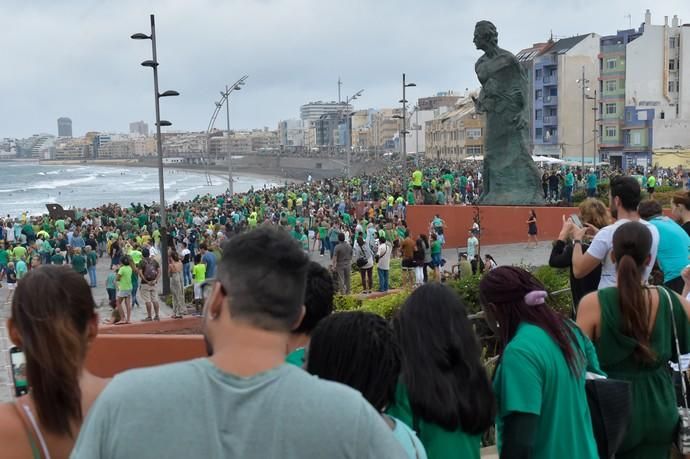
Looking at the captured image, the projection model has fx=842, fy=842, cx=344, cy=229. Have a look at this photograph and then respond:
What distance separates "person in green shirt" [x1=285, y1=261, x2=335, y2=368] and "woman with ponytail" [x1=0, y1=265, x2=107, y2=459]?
34.9 inches

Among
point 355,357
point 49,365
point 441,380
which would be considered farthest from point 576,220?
point 49,365

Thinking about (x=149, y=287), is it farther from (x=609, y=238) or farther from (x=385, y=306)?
(x=609, y=238)

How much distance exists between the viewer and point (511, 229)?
20.9 meters

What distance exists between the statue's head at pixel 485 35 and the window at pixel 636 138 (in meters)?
44.0

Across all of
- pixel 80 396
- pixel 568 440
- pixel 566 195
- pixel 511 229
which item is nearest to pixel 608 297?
pixel 568 440

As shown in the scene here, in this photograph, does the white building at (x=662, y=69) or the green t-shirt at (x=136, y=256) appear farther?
the white building at (x=662, y=69)

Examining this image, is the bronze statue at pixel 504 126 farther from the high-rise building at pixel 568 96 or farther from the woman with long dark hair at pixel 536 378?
the high-rise building at pixel 568 96

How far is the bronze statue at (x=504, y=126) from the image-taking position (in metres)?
20.7

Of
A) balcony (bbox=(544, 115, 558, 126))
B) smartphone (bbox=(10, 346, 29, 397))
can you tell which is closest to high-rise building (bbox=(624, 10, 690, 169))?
balcony (bbox=(544, 115, 558, 126))

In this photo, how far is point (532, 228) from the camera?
65.1 feet

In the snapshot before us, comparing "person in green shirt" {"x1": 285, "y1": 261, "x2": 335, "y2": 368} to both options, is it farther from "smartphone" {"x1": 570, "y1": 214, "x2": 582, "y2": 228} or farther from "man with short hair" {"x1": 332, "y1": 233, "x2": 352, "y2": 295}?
"man with short hair" {"x1": 332, "y1": 233, "x2": 352, "y2": 295}

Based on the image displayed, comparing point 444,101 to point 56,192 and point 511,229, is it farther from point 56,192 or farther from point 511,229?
point 511,229

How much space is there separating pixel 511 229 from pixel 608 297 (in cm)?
1739

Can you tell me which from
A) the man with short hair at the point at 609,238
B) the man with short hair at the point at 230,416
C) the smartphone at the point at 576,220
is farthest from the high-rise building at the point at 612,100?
the man with short hair at the point at 230,416
